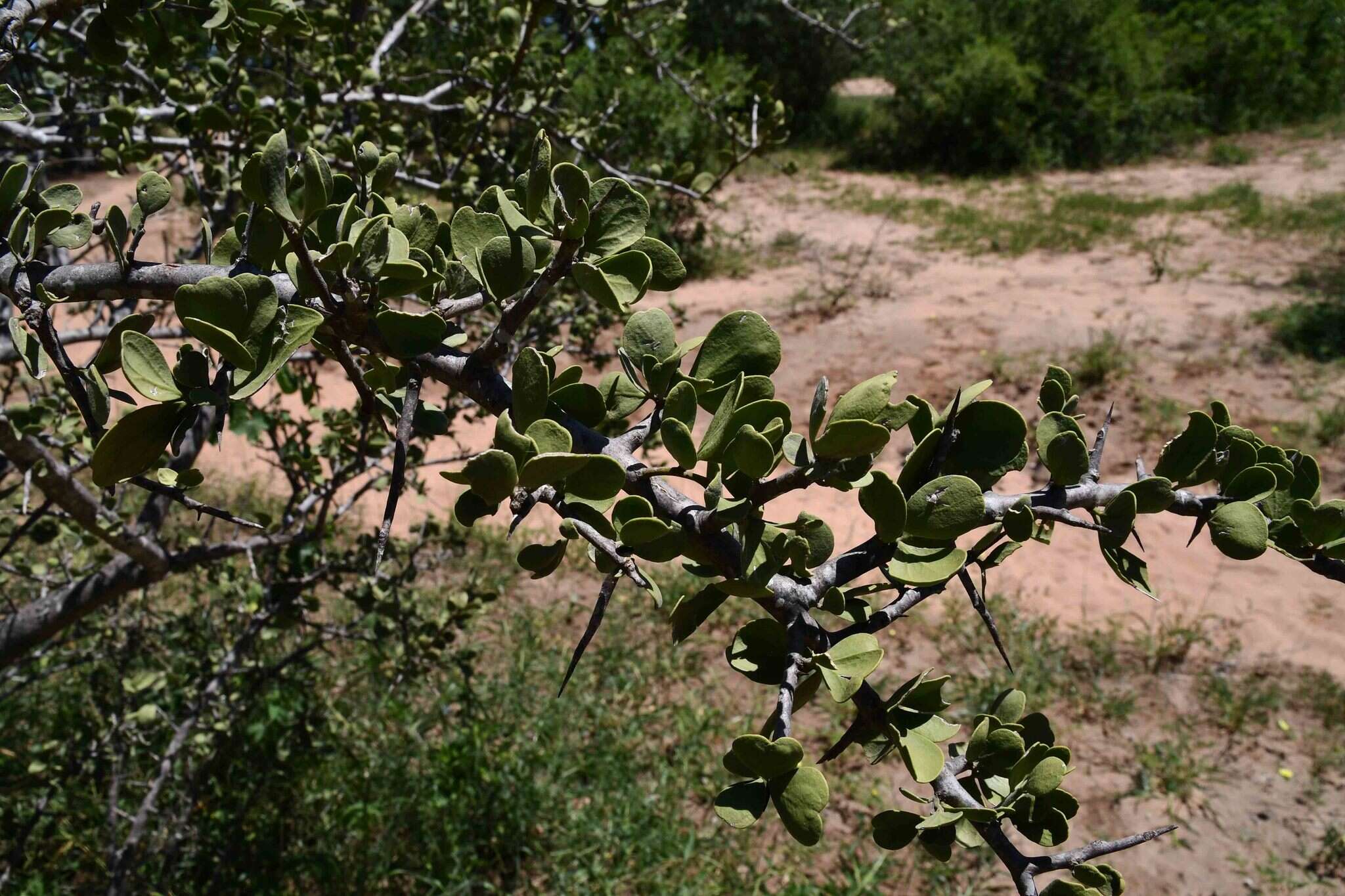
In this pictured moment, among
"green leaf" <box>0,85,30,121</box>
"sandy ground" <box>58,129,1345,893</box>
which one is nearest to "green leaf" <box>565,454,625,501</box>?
"green leaf" <box>0,85,30,121</box>

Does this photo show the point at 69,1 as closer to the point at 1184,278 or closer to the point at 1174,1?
the point at 1184,278

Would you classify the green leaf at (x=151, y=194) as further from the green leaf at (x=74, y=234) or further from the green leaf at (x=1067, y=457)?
the green leaf at (x=1067, y=457)

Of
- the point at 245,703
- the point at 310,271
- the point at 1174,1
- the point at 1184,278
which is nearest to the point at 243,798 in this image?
the point at 245,703

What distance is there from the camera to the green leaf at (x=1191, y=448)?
0.66 metres

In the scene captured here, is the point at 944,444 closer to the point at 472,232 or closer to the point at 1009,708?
the point at 1009,708

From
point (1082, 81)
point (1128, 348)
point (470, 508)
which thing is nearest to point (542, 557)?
point (470, 508)

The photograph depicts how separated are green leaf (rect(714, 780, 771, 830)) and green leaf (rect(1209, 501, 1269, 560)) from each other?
1.18ft

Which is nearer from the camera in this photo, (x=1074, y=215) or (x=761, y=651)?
(x=761, y=651)

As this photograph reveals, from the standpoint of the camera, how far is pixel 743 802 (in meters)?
0.54

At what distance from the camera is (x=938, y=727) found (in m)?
0.60

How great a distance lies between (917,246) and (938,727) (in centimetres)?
971

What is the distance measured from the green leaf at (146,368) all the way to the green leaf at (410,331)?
14cm

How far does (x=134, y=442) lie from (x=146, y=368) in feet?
0.16

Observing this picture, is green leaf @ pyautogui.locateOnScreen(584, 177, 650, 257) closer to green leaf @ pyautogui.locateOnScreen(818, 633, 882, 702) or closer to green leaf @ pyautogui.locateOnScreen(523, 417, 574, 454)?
green leaf @ pyautogui.locateOnScreen(523, 417, 574, 454)
